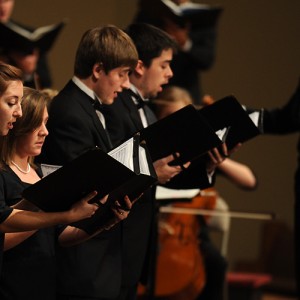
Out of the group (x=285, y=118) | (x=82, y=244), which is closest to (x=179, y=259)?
(x=285, y=118)

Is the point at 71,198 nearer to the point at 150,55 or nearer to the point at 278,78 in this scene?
the point at 150,55

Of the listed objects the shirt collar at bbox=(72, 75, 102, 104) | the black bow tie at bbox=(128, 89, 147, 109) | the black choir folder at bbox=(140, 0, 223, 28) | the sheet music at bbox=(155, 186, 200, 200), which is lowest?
the sheet music at bbox=(155, 186, 200, 200)

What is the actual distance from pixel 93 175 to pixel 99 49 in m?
0.79

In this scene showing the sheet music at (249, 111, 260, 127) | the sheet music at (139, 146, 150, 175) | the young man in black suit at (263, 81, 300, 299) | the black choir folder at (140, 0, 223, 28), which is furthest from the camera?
the black choir folder at (140, 0, 223, 28)

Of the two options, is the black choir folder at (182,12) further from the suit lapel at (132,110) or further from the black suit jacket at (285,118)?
the suit lapel at (132,110)

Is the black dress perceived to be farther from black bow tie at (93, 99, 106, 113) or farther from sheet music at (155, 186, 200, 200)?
sheet music at (155, 186, 200, 200)

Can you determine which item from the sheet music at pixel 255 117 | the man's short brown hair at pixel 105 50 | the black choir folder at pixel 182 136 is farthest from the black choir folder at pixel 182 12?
the black choir folder at pixel 182 136

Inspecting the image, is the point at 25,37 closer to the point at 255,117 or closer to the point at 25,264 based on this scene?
the point at 255,117

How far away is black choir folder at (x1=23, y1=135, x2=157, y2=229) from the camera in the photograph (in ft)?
8.83

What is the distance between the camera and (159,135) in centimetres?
336

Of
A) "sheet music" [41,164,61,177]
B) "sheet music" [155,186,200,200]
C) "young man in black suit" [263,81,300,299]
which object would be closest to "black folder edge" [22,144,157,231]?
"sheet music" [41,164,61,177]

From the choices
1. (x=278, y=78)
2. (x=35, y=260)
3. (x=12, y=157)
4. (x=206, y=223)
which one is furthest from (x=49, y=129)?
(x=278, y=78)

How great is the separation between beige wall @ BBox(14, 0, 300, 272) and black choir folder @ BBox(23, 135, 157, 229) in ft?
14.0

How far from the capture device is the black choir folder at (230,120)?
3.58 metres
